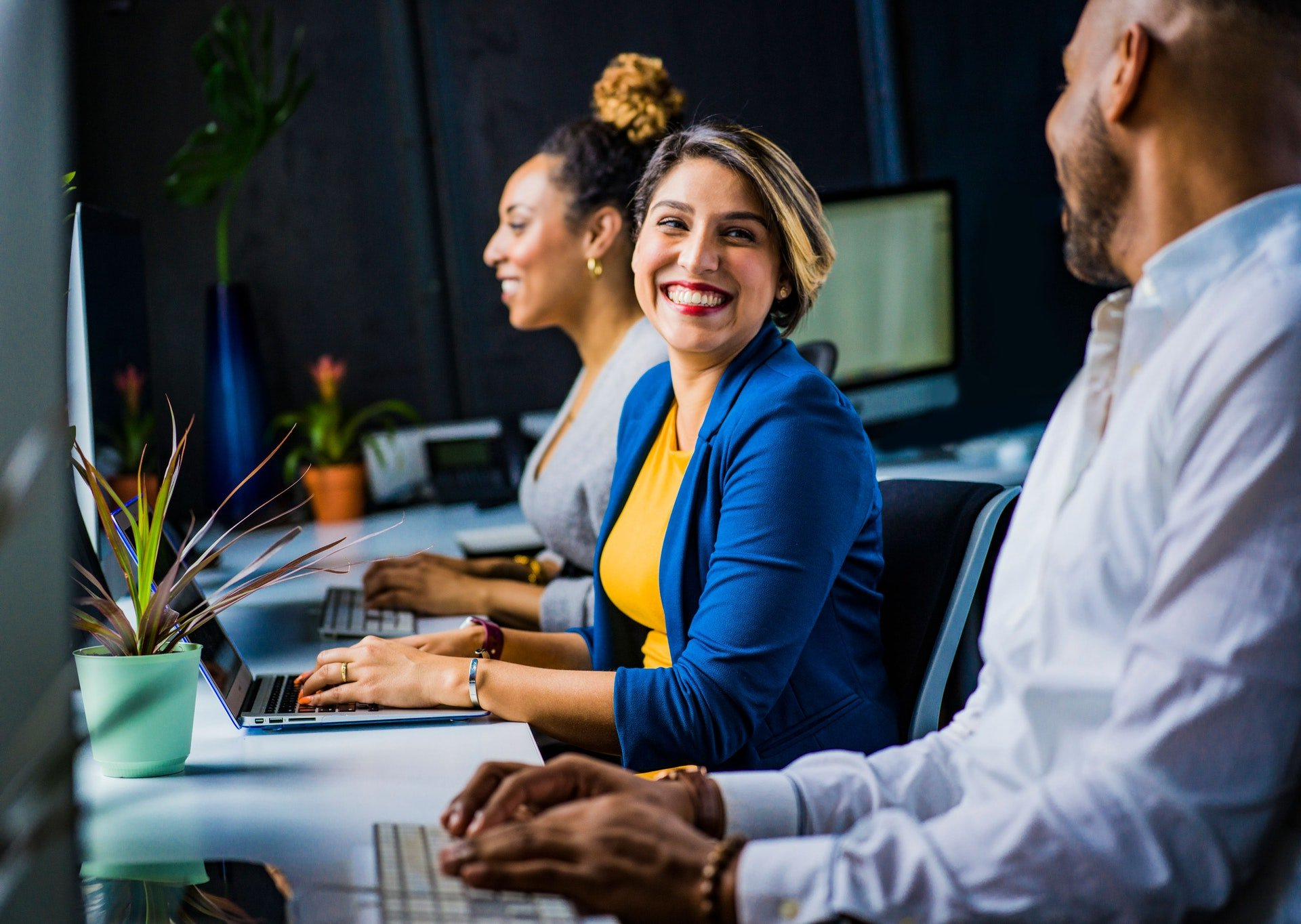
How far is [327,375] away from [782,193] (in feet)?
5.70

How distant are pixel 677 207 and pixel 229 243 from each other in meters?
1.84

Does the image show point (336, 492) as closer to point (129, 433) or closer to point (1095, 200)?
point (129, 433)

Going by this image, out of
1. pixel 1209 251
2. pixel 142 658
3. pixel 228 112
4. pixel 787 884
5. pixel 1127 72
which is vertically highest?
pixel 228 112

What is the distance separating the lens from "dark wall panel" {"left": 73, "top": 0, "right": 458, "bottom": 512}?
2877mm

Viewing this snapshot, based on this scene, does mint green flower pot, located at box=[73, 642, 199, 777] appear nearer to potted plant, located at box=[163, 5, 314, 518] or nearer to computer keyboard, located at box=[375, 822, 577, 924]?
computer keyboard, located at box=[375, 822, 577, 924]

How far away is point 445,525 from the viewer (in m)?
2.71

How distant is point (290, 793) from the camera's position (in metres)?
1.10

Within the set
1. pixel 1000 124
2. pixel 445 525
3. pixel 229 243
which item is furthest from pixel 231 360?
pixel 1000 124

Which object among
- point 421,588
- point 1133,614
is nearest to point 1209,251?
point 1133,614

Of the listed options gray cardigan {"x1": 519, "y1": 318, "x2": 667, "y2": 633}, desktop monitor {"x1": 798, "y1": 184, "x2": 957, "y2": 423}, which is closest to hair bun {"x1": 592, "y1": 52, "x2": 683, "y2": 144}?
gray cardigan {"x1": 519, "y1": 318, "x2": 667, "y2": 633}

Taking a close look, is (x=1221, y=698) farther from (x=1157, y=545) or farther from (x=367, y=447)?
(x=367, y=447)

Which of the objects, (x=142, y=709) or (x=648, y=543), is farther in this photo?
(x=648, y=543)

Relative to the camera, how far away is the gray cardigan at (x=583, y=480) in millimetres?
1940

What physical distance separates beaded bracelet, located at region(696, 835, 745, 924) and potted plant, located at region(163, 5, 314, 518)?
215cm
